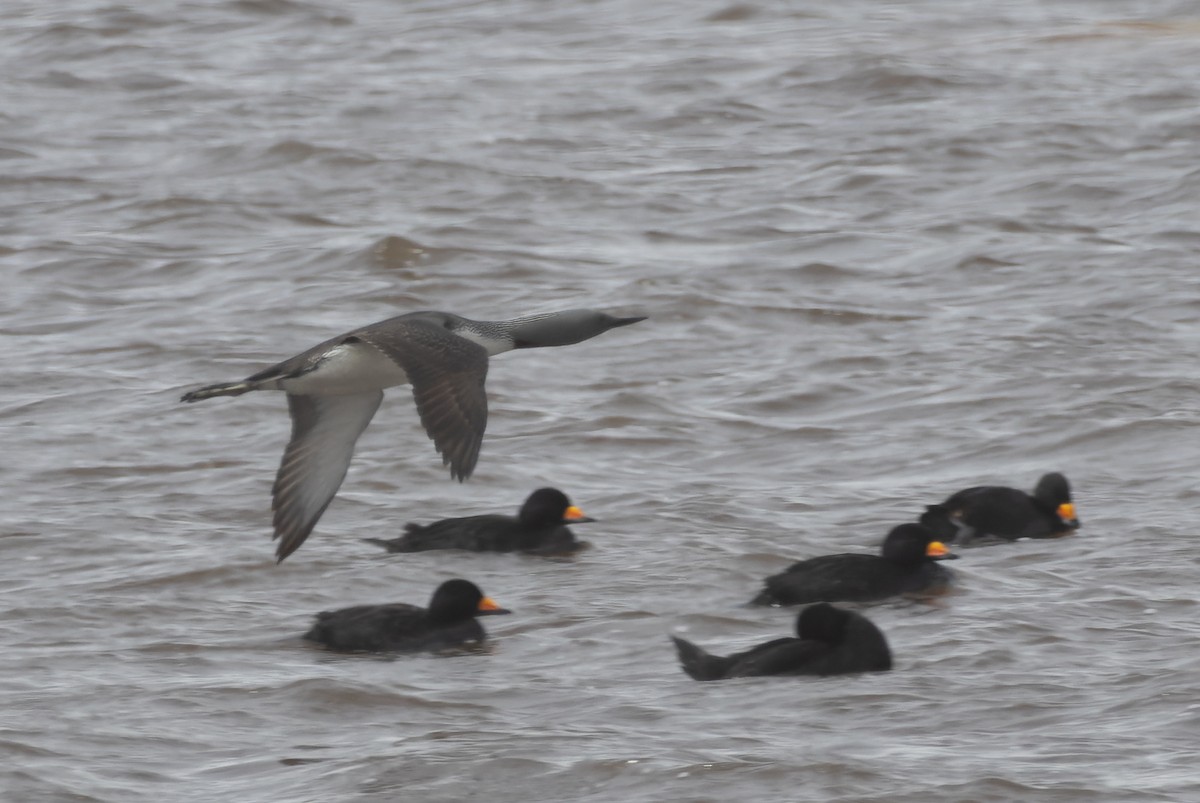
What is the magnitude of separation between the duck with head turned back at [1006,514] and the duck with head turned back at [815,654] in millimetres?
1771

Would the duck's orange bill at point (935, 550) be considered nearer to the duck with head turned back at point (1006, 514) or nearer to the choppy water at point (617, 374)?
the choppy water at point (617, 374)

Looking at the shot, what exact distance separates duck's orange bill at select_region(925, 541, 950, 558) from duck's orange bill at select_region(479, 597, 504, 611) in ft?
5.56

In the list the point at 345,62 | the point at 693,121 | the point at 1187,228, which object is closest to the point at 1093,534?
the point at 1187,228

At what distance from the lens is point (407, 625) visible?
8508mm

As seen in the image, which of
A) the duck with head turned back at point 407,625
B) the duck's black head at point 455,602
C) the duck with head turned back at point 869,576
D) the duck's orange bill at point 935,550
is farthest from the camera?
the duck's orange bill at point 935,550

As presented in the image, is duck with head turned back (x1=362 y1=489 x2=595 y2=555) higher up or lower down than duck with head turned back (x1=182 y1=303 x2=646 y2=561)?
lower down

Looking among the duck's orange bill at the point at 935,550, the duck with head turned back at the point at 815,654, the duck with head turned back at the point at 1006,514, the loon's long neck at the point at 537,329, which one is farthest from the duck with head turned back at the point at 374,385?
the duck with head turned back at the point at 1006,514

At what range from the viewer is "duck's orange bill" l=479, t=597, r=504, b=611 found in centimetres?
868

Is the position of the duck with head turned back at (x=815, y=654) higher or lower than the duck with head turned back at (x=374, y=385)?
lower

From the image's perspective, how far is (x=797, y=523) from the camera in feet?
33.4

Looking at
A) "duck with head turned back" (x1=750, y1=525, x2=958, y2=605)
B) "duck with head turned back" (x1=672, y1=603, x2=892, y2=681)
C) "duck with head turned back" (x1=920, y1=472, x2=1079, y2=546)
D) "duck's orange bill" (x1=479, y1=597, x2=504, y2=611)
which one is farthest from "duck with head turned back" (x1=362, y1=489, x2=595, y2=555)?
"duck with head turned back" (x1=672, y1=603, x2=892, y2=681)

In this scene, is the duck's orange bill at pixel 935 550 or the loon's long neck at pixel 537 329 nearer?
the loon's long neck at pixel 537 329

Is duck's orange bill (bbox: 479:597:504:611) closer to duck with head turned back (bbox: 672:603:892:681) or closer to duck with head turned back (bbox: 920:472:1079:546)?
duck with head turned back (bbox: 672:603:892:681)

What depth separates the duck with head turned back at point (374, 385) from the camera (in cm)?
758
